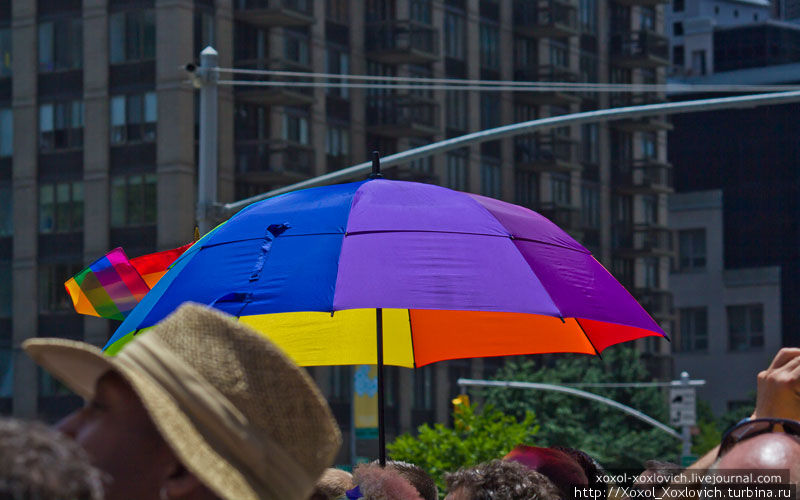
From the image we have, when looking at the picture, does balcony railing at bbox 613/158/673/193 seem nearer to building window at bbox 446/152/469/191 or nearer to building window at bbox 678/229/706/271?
building window at bbox 446/152/469/191

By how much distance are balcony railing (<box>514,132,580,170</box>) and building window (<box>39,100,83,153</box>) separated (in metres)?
20.1

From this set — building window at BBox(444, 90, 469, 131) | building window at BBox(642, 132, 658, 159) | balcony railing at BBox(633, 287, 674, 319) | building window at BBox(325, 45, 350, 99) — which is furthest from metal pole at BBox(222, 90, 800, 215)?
building window at BBox(642, 132, 658, 159)

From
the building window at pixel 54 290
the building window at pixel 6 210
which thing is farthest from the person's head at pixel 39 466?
the building window at pixel 6 210

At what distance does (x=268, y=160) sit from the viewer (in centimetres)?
5197

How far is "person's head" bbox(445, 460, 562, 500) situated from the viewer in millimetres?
4352

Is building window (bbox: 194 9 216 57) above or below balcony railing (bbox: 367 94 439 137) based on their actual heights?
above

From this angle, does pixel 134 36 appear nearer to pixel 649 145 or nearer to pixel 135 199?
pixel 135 199

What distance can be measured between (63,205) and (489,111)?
18845 mm

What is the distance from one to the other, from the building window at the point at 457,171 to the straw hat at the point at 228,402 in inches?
2261

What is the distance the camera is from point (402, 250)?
6.44m

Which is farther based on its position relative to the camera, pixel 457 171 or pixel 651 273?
pixel 651 273

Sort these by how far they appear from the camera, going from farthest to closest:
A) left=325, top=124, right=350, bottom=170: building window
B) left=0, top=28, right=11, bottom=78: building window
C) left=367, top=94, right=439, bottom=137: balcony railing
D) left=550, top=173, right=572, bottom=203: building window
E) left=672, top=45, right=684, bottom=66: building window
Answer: left=672, top=45, right=684, bottom=66: building window
left=550, top=173, right=572, bottom=203: building window
left=367, top=94, right=439, bottom=137: balcony railing
left=325, top=124, right=350, bottom=170: building window
left=0, top=28, right=11, bottom=78: building window

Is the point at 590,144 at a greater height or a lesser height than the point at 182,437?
greater

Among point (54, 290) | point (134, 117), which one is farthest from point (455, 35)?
point (54, 290)
